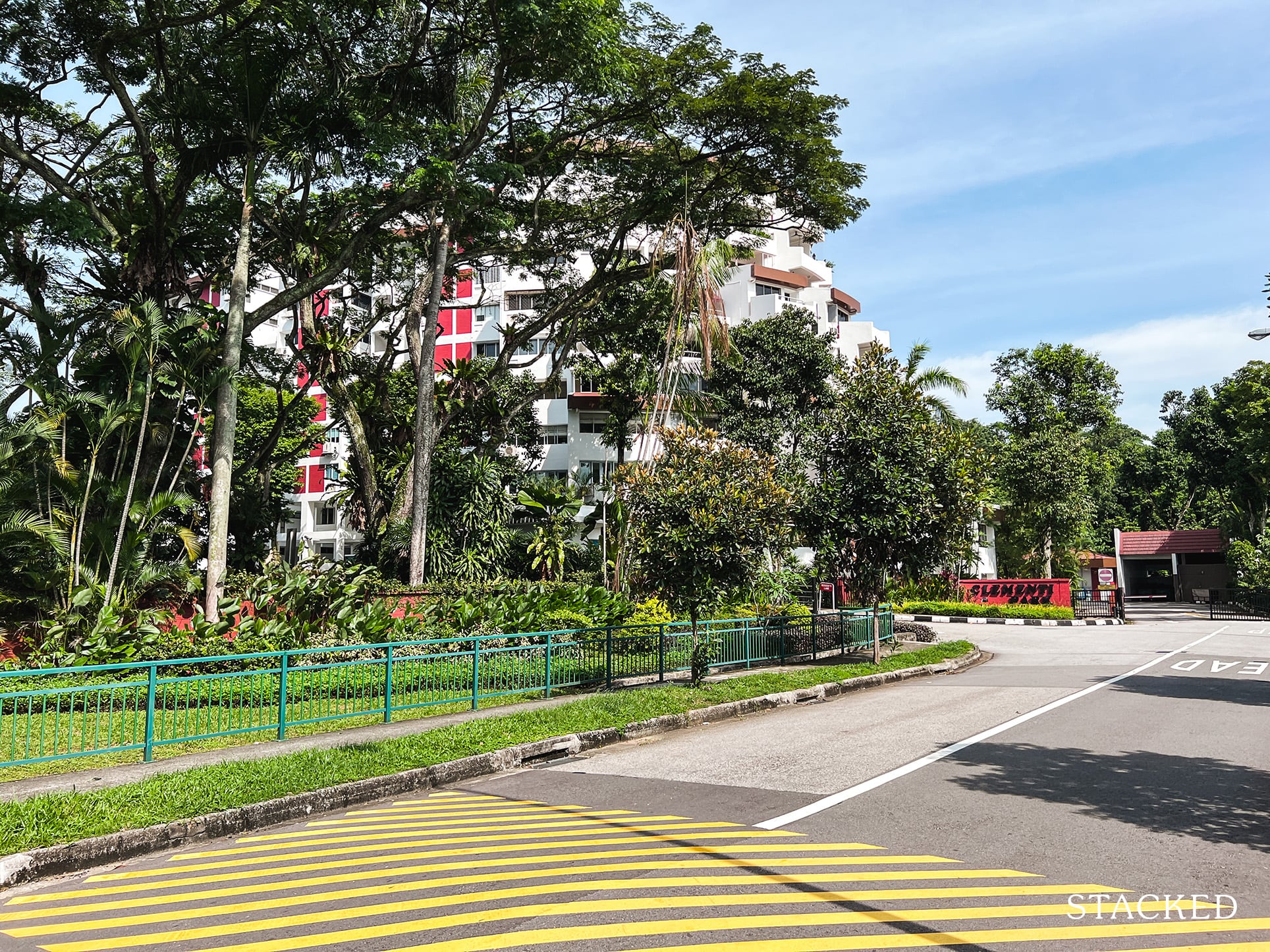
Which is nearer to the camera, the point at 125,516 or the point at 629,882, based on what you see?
the point at 629,882

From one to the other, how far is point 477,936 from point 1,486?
52.1ft

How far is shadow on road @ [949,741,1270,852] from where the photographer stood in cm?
687

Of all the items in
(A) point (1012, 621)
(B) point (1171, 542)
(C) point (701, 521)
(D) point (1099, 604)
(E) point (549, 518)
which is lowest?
(A) point (1012, 621)

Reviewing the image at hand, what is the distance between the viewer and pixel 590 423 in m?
45.4

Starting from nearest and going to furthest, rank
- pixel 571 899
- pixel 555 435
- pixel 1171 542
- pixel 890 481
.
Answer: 1. pixel 571 899
2. pixel 890 481
3. pixel 555 435
4. pixel 1171 542

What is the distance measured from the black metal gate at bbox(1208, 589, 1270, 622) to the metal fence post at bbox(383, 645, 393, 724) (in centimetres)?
4112

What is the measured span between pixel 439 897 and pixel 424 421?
2092 centimetres

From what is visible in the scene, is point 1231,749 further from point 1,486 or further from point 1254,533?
point 1254,533

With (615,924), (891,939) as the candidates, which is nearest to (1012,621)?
(891,939)

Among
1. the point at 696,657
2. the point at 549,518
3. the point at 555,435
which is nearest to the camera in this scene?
the point at 696,657

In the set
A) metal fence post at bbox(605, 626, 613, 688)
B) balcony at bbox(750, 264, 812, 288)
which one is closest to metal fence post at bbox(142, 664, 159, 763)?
metal fence post at bbox(605, 626, 613, 688)

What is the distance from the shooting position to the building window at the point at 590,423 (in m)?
45.3

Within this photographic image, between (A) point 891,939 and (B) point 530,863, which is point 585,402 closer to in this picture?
(B) point 530,863

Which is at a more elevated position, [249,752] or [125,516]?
[125,516]
